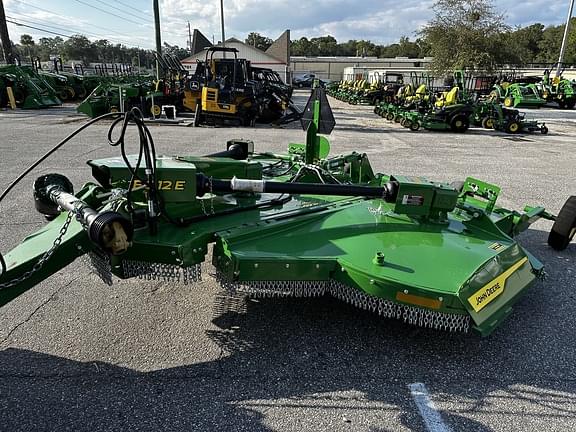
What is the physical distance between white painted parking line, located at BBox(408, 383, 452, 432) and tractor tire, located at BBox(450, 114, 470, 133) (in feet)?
42.9

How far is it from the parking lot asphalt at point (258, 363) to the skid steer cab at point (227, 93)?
1078 centimetres

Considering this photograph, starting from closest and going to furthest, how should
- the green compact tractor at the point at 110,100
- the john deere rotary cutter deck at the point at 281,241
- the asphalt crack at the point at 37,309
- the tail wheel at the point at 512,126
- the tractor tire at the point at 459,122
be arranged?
the john deere rotary cutter deck at the point at 281,241 → the asphalt crack at the point at 37,309 → the tractor tire at the point at 459,122 → the green compact tractor at the point at 110,100 → the tail wheel at the point at 512,126

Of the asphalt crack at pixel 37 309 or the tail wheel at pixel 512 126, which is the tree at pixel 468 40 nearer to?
the tail wheel at pixel 512 126

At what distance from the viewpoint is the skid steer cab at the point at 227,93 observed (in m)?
13.7

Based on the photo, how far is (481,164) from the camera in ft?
29.6

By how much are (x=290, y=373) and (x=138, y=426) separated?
2.66ft

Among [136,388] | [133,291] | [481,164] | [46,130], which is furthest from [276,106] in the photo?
[136,388]

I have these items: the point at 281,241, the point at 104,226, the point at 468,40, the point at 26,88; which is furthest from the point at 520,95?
the point at 104,226

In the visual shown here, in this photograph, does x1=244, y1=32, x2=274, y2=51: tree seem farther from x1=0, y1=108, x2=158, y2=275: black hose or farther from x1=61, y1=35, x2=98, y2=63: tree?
x1=0, y1=108, x2=158, y2=275: black hose

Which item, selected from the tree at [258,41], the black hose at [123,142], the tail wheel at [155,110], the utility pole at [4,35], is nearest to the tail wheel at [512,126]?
the tail wheel at [155,110]

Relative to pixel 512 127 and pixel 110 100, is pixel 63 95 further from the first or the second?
pixel 512 127

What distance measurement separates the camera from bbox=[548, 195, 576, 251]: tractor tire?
4.16 meters

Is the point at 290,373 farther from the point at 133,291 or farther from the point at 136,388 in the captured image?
the point at 133,291

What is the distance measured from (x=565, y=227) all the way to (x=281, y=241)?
287 cm
